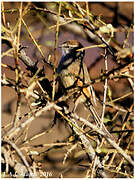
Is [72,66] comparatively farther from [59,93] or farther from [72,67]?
[59,93]

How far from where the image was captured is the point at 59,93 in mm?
2963

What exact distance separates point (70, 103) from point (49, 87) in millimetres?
389

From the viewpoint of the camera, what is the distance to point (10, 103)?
268 centimetres

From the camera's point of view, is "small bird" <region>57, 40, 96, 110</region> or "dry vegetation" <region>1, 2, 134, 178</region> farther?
"small bird" <region>57, 40, 96, 110</region>

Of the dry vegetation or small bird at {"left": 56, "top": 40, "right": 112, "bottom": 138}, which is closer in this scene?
the dry vegetation

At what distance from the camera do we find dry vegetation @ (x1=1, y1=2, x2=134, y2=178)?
1.60 meters

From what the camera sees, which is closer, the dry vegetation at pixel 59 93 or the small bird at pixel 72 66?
the dry vegetation at pixel 59 93

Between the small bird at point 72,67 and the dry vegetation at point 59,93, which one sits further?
the small bird at point 72,67

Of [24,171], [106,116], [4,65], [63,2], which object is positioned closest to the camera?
[24,171]

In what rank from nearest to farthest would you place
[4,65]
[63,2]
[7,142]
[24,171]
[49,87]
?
1. [7,142]
2. [24,171]
3. [63,2]
4. [4,65]
5. [49,87]

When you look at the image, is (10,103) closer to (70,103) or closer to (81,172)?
(70,103)

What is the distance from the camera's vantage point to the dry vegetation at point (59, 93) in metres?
1.60

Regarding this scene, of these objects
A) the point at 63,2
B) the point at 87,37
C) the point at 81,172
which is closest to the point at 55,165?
the point at 81,172

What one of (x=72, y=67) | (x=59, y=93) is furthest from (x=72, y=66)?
(x=59, y=93)
